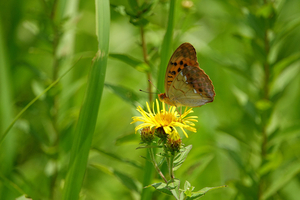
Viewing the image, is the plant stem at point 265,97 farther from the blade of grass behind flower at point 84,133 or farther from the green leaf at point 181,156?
the blade of grass behind flower at point 84,133

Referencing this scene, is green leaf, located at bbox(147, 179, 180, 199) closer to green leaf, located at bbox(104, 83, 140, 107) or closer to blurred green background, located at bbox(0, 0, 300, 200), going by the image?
blurred green background, located at bbox(0, 0, 300, 200)

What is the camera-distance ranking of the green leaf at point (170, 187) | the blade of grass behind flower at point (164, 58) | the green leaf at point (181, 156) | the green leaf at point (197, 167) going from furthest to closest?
A: the green leaf at point (197, 167) < the blade of grass behind flower at point (164, 58) < the green leaf at point (181, 156) < the green leaf at point (170, 187)

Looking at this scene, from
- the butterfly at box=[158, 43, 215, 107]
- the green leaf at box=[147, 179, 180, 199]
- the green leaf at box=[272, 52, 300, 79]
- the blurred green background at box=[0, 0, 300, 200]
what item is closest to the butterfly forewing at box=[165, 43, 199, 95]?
the butterfly at box=[158, 43, 215, 107]

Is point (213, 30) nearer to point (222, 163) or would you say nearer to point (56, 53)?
point (222, 163)

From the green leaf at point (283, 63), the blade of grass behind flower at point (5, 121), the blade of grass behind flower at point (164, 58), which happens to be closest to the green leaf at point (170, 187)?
the blade of grass behind flower at point (164, 58)

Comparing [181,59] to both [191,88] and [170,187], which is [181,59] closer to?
[191,88]

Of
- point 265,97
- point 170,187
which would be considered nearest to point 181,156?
point 170,187
